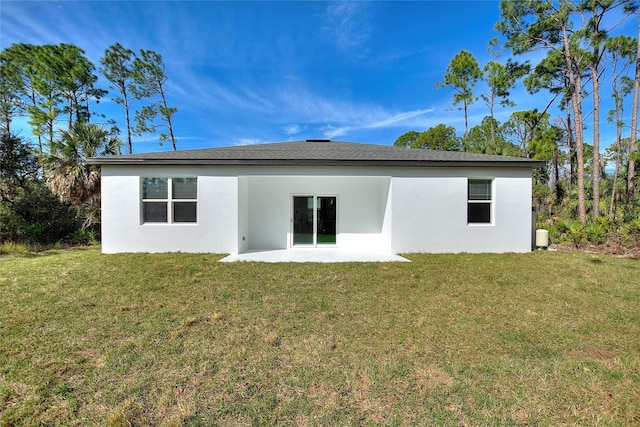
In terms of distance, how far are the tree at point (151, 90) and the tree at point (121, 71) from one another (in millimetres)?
419

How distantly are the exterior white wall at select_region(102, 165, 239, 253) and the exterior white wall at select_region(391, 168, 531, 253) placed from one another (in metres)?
5.70

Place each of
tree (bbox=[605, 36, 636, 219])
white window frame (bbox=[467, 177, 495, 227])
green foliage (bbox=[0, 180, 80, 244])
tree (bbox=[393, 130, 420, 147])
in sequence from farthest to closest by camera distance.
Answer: tree (bbox=[393, 130, 420, 147]) < tree (bbox=[605, 36, 636, 219]) < green foliage (bbox=[0, 180, 80, 244]) < white window frame (bbox=[467, 177, 495, 227])

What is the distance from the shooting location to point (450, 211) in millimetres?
9281

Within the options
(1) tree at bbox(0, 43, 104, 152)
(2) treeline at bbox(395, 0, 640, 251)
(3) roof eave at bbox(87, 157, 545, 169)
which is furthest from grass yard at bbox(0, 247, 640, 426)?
(1) tree at bbox(0, 43, 104, 152)

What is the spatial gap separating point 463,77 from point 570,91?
956 cm

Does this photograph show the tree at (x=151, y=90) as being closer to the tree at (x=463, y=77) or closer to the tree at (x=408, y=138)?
the tree at (x=463, y=77)

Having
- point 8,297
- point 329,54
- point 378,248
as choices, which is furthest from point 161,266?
point 329,54

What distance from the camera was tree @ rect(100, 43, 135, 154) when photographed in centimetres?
2122

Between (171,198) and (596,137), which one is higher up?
(596,137)

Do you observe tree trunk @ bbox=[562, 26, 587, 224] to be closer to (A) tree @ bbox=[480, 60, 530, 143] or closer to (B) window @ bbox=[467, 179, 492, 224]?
(A) tree @ bbox=[480, 60, 530, 143]

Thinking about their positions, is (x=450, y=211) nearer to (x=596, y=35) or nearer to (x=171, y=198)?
(x=171, y=198)

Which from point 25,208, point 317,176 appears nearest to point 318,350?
point 317,176

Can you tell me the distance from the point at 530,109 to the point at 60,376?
29.6 metres

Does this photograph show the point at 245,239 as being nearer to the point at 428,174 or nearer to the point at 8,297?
the point at 8,297
